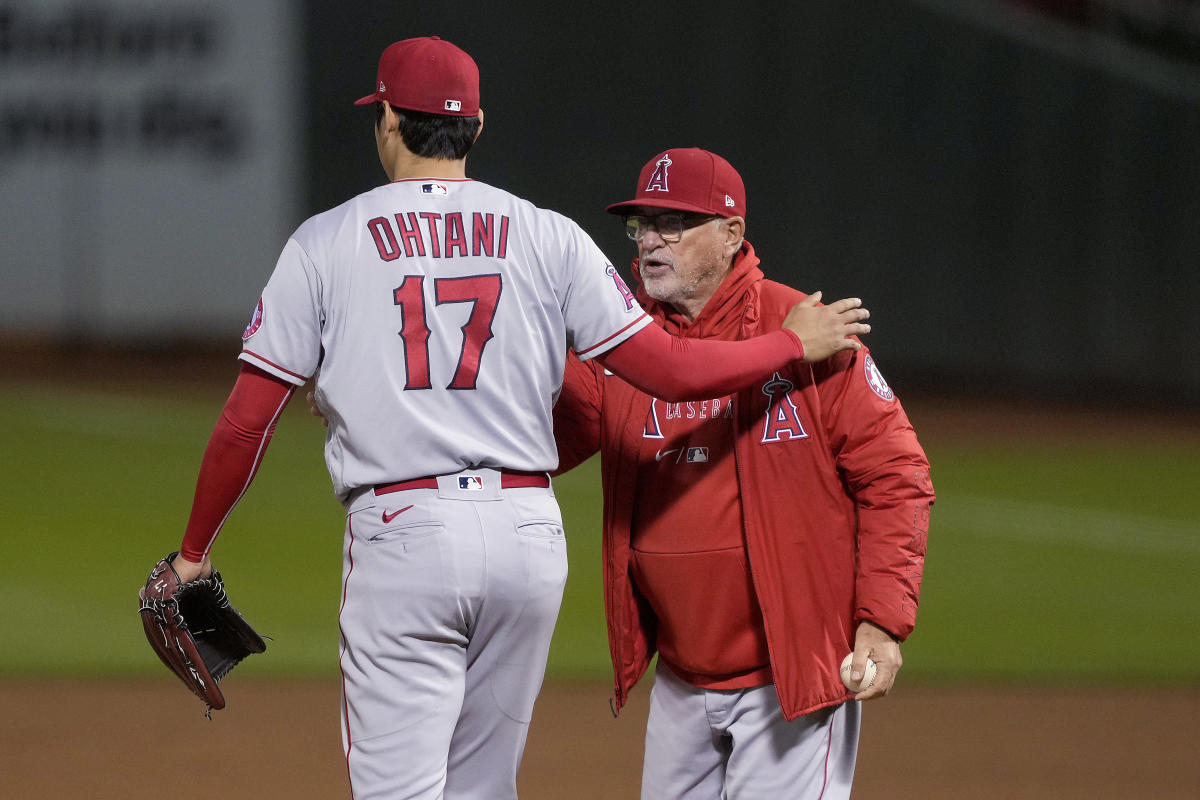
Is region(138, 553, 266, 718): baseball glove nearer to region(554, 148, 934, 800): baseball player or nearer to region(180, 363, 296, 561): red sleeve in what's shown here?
region(180, 363, 296, 561): red sleeve

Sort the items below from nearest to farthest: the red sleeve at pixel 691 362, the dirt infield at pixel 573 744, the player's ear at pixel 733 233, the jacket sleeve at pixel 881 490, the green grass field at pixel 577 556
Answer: the red sleeve at pixel 691 362 < the jacket sleeve at pixel 881 490 < the player's ear at pixel 733 233 < the dirt infield at pixel 573 744 < the green grass field at pixel 577 556

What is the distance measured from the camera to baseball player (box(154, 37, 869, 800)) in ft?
9.26

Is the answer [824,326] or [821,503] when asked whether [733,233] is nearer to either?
[824,326]

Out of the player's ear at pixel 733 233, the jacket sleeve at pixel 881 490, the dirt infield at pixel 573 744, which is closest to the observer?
the jacket sleeve at pixel 881 490

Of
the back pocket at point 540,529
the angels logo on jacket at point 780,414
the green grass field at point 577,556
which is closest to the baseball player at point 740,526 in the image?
the angels logo on jacket at point 780,414

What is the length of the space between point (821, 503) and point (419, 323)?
100cm

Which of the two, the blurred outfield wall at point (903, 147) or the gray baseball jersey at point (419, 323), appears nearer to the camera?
the gray baseball jersey at point (419, 323)

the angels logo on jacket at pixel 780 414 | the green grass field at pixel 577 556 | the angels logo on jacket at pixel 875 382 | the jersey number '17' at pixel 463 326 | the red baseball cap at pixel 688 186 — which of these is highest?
the red baseball cap at pixel 688 186

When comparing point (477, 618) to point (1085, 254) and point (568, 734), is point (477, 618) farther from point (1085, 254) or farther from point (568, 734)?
point (1085, 254)

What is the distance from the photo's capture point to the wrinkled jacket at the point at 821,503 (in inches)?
121

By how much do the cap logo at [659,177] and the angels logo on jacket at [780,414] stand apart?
51cm

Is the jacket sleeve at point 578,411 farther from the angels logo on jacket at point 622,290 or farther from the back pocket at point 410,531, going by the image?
the back pocket at point 410,531

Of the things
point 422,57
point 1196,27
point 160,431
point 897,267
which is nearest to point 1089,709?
point 422,57

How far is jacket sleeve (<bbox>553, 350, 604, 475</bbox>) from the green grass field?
3514 mm
